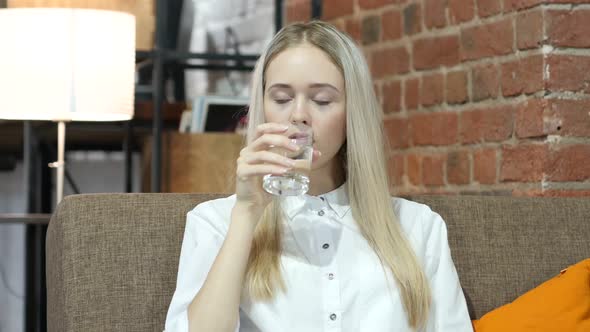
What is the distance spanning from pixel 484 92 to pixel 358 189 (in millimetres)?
923

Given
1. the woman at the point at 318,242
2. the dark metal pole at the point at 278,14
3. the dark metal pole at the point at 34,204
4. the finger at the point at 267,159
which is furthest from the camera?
the dark metal pole at the point at 278,14

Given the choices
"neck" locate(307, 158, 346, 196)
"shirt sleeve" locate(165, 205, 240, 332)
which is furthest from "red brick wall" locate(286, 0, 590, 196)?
"shirt sleeve" locate(165, 205, 240, 332)

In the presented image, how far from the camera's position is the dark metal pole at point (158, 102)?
3727 millimetres

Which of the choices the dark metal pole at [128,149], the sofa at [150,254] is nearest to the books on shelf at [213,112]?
the dark metal pole at [128,149]

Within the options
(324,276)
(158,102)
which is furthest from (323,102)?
(158,102)

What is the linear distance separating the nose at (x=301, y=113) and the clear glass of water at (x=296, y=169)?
135mm

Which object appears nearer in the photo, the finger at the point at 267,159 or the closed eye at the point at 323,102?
A: the finger at the point at 267,159

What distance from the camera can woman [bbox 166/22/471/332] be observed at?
1.75m

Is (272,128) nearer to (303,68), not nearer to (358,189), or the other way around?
(303,68)

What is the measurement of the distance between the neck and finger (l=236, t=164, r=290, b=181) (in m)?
0.30

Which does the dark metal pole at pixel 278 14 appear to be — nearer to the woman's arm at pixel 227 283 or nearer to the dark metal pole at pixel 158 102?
the dark metal pole at pixel 158 102

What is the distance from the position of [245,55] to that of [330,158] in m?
2.05

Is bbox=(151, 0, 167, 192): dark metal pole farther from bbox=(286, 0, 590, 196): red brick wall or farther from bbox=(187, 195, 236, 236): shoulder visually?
bbox=(187, 195, 236, 236): shoulder

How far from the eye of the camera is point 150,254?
1.92 metres
